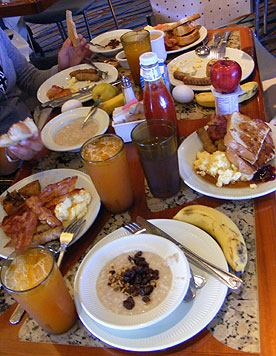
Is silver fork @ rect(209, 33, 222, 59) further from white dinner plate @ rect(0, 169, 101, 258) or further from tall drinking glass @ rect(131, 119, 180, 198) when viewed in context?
white dinner plate @ rect(0, 169, 101, 258)

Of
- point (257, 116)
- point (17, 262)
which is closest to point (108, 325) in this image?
point (17, 262)

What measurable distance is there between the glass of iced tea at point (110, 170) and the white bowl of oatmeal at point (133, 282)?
224 mm

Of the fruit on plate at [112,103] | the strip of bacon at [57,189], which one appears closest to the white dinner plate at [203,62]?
the fruit on plate at [112,103]

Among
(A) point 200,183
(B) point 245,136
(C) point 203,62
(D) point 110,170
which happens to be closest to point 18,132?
(D) point 110,170

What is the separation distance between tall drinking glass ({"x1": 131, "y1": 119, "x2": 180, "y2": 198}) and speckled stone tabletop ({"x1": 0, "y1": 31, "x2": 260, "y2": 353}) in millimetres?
48

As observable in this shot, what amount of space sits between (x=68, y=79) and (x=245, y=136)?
1255mm

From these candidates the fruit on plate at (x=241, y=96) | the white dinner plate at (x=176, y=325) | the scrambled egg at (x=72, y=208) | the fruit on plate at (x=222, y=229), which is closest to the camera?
the white dinner plate at (x=176, y=325)

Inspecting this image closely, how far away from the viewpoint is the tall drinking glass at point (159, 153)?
100cm

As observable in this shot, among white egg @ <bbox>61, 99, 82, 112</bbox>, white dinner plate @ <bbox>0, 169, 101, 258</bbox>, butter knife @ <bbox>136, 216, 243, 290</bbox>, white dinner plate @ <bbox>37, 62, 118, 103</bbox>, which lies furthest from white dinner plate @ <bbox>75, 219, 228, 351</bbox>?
white dinner plate @ <bbox>37, 62, 118, 103</bbox>

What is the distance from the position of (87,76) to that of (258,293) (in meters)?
1.49

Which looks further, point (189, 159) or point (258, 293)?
point (189, 159)

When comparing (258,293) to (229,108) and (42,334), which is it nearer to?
(42,334)

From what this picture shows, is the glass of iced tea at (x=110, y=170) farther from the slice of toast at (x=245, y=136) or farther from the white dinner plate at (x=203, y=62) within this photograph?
the white dinner plate at (x=203, y=62)

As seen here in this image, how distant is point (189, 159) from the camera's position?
3.90 feet
